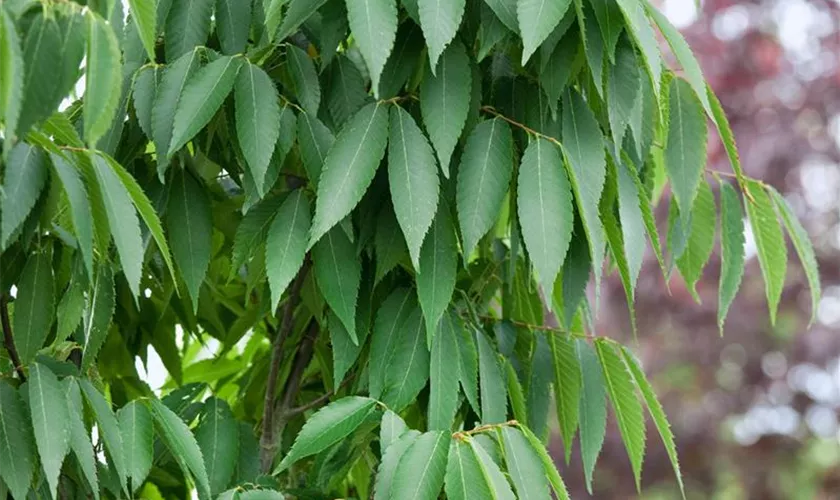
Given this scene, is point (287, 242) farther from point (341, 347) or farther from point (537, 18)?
point (537, 18)

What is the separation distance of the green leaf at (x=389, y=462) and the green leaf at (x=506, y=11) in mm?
364

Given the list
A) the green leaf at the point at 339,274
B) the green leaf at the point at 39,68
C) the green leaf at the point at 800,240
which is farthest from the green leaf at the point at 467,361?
the green leaf at the point at 39,68

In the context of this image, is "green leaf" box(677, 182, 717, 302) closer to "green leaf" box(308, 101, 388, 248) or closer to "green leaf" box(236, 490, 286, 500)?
"green leaf" box(308, 101, 388, 248)

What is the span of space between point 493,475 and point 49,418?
1.17ft

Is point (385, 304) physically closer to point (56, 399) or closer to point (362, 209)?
point (362, 209)

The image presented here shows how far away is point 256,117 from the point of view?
1203 millimetres

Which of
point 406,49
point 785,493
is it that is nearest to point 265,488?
point 406,49

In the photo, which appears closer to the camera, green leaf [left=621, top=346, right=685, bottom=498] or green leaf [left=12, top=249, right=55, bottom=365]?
green leaf [left=12, top=249, right=55, bottom=365]

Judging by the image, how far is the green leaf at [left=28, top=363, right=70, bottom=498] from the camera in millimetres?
1045

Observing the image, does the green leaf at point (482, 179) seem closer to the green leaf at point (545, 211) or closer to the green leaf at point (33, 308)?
the green leaf at point (545, 211)

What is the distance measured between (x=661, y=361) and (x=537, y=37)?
14.6 ft

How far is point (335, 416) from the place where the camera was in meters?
1.21

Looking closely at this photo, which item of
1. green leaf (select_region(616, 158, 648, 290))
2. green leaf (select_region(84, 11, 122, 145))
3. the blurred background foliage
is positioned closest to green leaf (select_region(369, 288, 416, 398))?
green leaf (select_region(616, 158, 648, 290))

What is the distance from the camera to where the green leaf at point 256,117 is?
1.19 m
